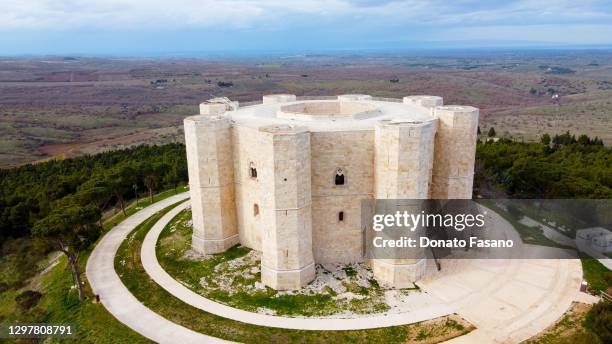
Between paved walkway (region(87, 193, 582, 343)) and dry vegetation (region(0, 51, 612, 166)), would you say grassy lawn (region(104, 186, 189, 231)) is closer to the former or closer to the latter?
paved walkway (region(87, 193, 582, 343))

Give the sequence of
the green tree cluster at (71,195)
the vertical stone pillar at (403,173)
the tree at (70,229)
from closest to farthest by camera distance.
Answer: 1. the vertical stone pillar at (403,173)
2. the tree at (70,229)
3. the green tree cluster at (71,195)

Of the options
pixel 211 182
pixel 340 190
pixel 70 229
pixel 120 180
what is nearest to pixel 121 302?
pixel 70 229

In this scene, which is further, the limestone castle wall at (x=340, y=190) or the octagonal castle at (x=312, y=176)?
the limestone castle wall at (x=340, y=190)

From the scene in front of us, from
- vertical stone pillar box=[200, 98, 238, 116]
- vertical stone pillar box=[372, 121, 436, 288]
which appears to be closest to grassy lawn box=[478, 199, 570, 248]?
vertical stone pillar box=[372, 121, 436, 288]

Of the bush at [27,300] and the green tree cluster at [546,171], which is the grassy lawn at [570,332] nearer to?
the green tree cluster at [546,171]

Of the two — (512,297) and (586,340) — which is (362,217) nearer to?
(512,297)

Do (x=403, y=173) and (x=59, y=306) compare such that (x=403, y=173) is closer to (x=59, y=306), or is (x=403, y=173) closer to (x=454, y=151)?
(x=454, y=151)

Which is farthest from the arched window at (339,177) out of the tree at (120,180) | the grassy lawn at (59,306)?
the tree at (120,180)
